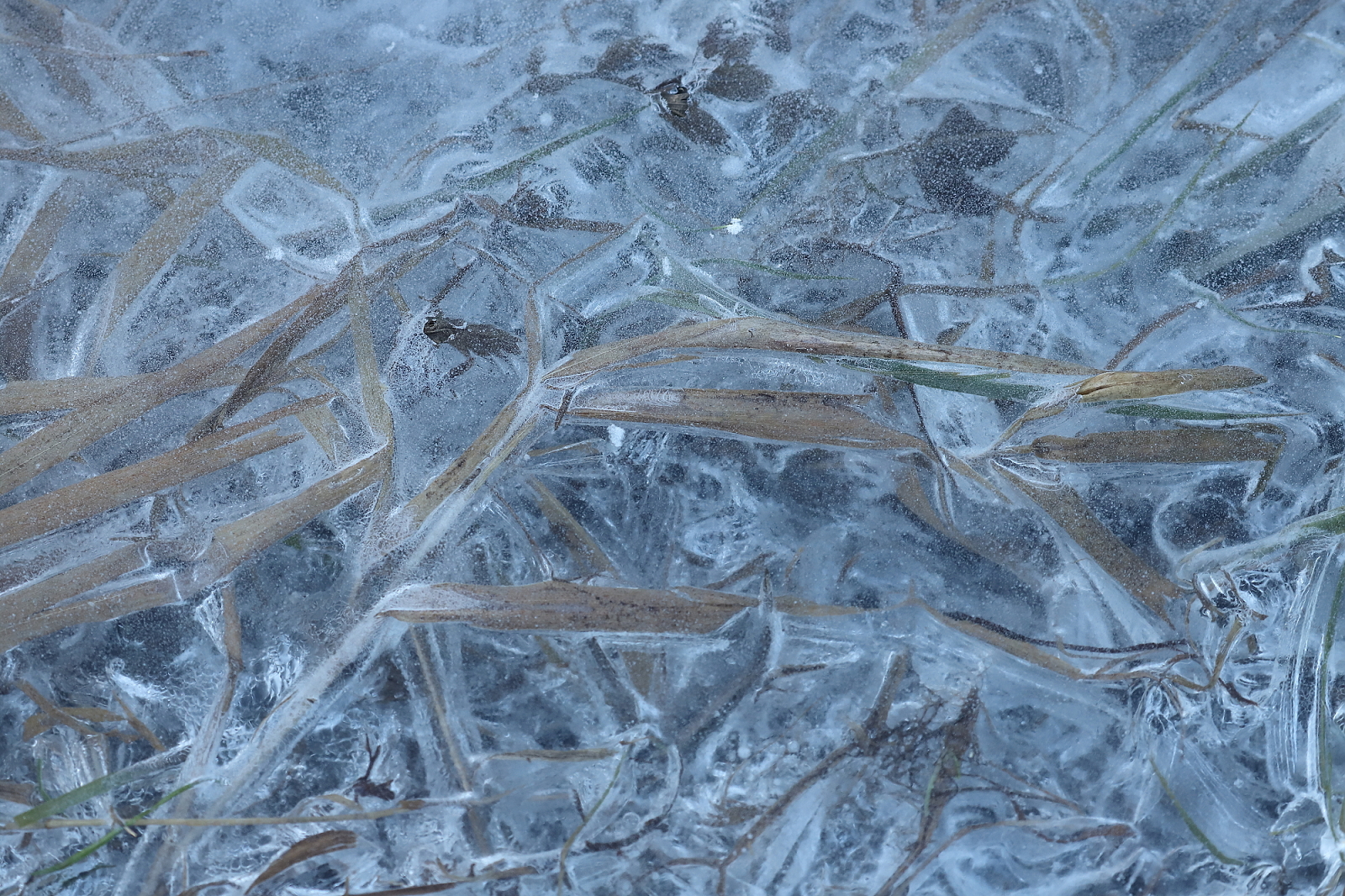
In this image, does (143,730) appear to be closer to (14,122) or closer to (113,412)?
(113,412)

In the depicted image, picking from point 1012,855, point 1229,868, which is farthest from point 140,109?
point 1229,868

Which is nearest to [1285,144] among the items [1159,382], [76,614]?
[1159,382]

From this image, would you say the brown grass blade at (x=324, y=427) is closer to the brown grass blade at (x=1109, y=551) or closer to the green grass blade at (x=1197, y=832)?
the brown grass blade at (x=1109, y=551)

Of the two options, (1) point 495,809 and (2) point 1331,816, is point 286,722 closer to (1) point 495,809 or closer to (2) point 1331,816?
(1) point 495,809

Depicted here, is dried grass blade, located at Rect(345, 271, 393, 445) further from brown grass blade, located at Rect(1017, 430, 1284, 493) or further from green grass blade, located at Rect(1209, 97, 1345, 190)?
green grass blade, located at Rect(1209, 97, 1345, 190)

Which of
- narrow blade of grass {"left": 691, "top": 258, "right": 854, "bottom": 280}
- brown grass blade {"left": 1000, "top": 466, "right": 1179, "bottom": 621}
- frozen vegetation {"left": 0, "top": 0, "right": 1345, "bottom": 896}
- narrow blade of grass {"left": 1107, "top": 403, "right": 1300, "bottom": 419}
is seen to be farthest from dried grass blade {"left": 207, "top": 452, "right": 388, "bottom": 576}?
narrow blade of grass {"left": 1107, "top": 403, "right": 1300, "bottom": 419}
